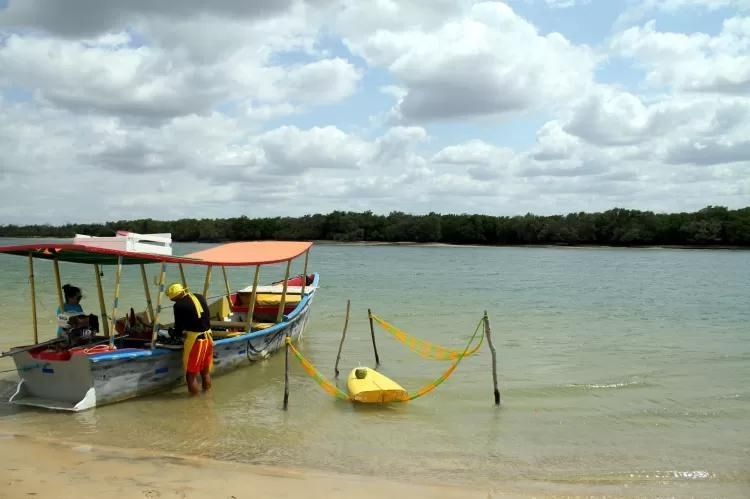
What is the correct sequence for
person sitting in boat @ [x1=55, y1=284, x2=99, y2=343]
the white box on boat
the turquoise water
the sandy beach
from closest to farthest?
1. the sandy beach
2. the turquoise water
3. the white box on boat
4. person sitting in boat @ [x1=55, y1=284, x2=99, y2=343]

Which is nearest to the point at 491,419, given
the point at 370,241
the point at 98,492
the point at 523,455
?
the point at 523,455

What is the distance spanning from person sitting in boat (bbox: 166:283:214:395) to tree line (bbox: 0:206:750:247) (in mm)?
67661

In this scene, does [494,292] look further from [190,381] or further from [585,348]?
[190,381]

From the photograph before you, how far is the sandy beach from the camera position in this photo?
644 centimetres

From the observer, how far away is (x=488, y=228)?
101m

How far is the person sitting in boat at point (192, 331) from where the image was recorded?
34.4ft

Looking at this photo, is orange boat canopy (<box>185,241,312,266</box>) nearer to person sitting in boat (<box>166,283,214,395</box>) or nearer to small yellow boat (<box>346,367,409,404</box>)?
person sitting in boat (<box>166,283,214,395</box>)

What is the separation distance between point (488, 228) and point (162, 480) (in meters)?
96.5

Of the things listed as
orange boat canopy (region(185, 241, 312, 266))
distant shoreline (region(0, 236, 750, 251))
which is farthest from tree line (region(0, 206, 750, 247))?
orange boat canopy (region(185, 241, 312, 266))

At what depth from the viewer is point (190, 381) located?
34.9 ft

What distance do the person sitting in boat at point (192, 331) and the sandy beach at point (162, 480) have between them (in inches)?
111

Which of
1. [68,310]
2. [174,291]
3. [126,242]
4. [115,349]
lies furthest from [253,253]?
[115,349]

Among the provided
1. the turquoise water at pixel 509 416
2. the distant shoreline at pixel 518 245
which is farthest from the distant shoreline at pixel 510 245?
the turquoise water at pixel 509 416

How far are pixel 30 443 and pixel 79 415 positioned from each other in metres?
1.34
